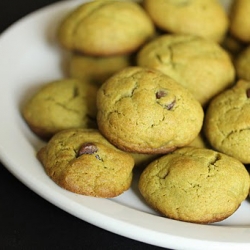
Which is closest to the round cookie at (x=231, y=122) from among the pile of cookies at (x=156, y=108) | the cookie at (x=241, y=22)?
the pile of cookies at (x=156, y=108)

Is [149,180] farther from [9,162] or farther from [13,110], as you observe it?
[13,110]

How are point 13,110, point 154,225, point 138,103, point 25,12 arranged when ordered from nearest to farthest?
point 154,225
point 138,103
point 13,110
point 25,12

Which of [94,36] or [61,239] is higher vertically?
[94,36]

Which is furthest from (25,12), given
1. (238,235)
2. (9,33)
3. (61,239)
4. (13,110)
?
(238,235)

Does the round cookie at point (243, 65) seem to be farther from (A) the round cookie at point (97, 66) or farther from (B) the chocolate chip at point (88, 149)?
(B) the chocolate chip at point (88, 149)

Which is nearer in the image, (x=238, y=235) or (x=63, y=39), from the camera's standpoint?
(x=238, y=235)

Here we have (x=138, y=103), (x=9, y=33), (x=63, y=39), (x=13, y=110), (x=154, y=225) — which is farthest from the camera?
(x=9, y=33)

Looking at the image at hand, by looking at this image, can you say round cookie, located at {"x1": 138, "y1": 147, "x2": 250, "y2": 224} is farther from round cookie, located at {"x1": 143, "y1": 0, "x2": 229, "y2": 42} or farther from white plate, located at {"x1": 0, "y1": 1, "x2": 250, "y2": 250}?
round cookie, located at {"x1": 143, "y1": 0, "x2": 229, "y2": 42}

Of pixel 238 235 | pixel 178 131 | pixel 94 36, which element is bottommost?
pixel 238 235
